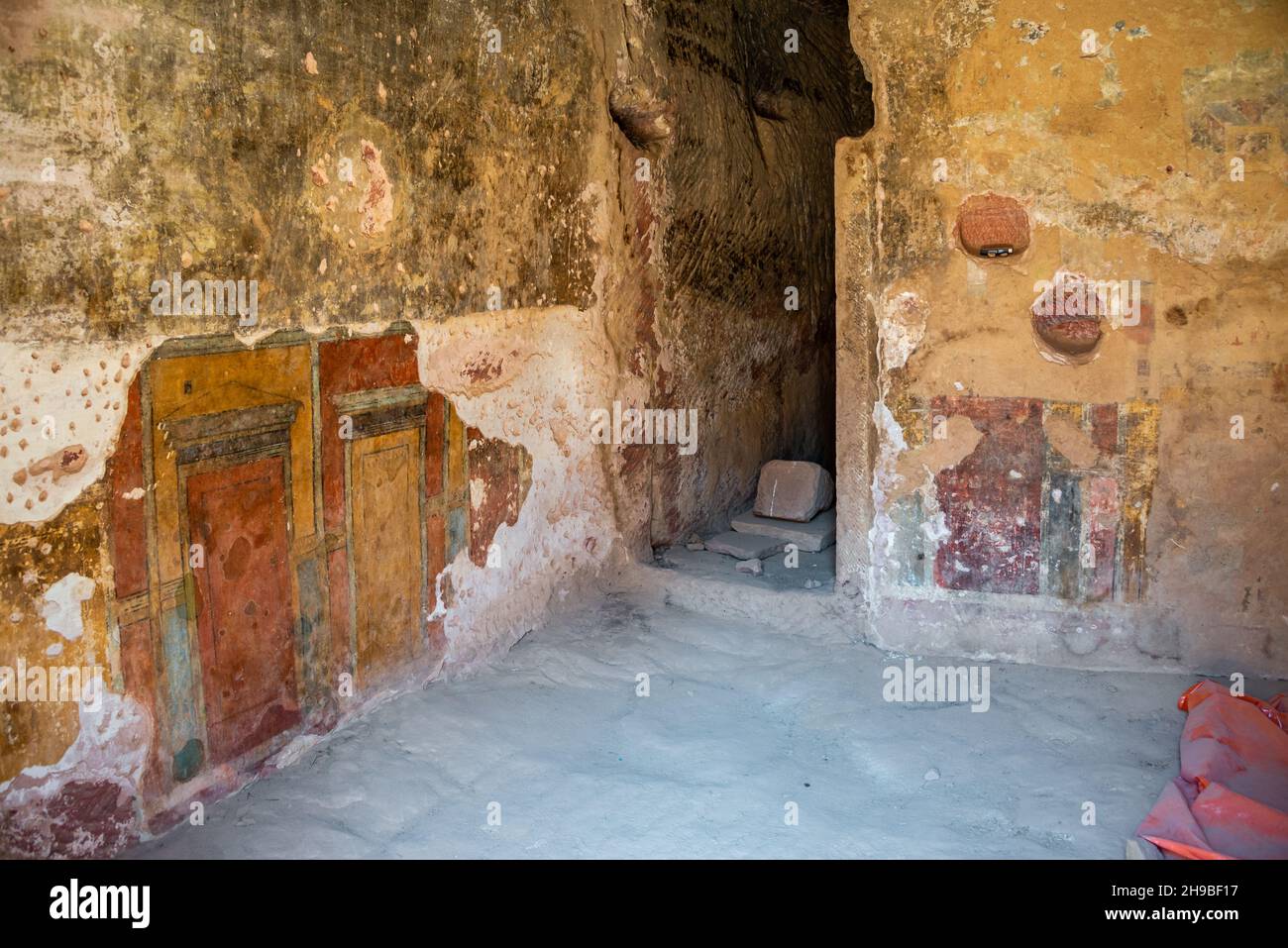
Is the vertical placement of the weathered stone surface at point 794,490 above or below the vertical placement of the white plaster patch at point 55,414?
below

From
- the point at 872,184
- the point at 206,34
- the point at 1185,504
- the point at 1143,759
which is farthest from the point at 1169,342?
the point at 206,34

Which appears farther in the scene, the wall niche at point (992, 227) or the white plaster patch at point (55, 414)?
the wall niche at point (992, 227)

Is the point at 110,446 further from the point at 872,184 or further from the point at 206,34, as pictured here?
the point at 872,184

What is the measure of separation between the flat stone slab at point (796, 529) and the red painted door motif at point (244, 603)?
7.76 feet

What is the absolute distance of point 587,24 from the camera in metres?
4.34

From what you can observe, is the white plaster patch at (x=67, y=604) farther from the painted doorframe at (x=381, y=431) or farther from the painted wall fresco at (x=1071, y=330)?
the painted wall fresco at (x=1071, y=330)

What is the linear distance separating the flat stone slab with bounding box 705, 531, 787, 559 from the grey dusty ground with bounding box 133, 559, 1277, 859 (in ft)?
2.51

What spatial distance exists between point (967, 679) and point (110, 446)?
2.78 metres

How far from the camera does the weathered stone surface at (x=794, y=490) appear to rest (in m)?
5.24

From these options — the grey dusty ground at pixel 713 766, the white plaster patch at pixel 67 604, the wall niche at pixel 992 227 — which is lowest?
the grey dusty ground at pixel 713 766

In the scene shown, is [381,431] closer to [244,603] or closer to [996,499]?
[244,603]

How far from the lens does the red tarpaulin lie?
267cm

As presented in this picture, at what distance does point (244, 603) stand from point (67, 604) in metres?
0.52

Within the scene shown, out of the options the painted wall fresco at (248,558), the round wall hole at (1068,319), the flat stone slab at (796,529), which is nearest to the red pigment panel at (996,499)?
the round wall hole at (1068,319)
